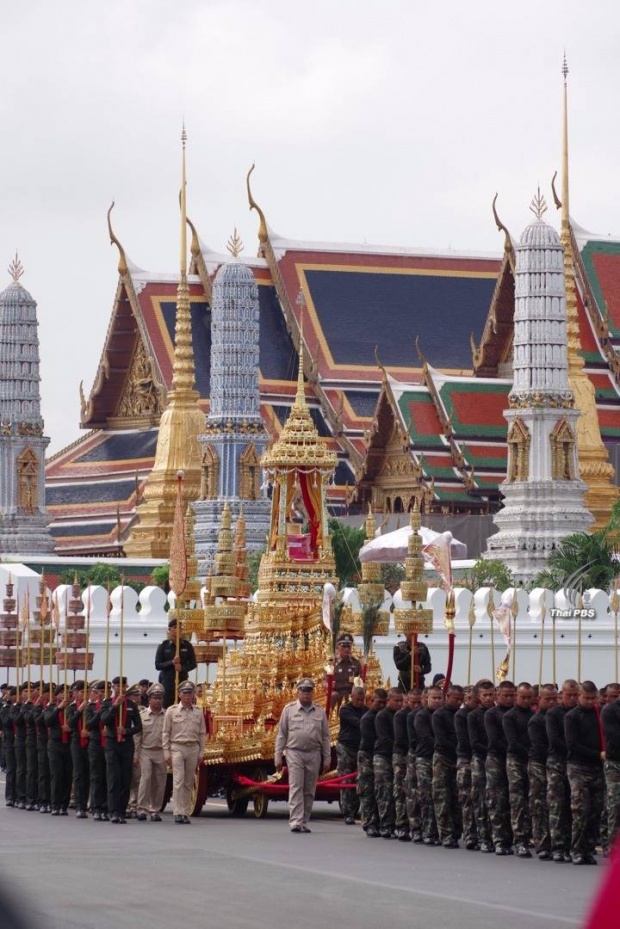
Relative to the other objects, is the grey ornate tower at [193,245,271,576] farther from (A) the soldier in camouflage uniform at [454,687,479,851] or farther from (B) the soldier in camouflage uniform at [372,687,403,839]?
(A) the soldier in camouflage uniform at [454,687,479,851]

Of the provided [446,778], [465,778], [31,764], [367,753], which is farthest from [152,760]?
[465,778]

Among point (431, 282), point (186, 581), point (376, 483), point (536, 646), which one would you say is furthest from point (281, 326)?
point (186, 581)

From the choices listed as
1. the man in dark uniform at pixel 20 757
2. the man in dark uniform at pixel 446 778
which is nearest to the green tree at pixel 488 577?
the man in dark uniform at pixel 20 757

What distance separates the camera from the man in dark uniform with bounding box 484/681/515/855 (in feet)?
53.0

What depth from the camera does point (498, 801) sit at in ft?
53.2

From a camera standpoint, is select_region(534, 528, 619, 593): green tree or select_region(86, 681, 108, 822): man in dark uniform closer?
select_region(86, 681, 108, 822): man in dark uniform

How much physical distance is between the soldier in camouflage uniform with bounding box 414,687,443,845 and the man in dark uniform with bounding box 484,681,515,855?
1.94 feet

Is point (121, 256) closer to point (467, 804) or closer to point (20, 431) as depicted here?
point (20, 431)

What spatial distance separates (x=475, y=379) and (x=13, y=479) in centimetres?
966

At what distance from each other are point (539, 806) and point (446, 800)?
38.4 inches

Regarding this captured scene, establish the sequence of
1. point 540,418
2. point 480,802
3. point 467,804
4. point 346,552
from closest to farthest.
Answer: point 480,802 < point 467,804 < point 346,552 < point 540,418

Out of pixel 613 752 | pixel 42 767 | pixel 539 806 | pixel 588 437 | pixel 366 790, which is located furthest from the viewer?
pixel 588 437

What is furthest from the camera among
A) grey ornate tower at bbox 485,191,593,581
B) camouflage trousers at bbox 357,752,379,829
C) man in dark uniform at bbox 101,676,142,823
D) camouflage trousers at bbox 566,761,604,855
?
grey ornate tower at bbox 485,191,593,581

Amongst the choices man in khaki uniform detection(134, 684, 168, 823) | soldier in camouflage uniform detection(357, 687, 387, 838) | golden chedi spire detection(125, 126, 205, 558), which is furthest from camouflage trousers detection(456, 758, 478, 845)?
golden chedi spire detection(125, 126, 205, 558)
